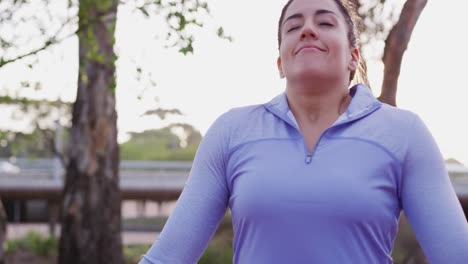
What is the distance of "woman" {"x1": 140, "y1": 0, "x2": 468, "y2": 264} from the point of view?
2.20 meters

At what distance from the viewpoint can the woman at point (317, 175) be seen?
2203 mm

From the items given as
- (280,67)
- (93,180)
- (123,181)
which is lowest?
(123,181)

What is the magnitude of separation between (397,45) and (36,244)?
16.6 m

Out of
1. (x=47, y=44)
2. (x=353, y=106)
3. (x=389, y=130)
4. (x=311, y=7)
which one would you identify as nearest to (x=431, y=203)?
(x=389, y=130)

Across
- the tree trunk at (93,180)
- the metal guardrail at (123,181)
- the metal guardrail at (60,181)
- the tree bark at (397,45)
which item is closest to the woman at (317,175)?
the tree bark at (397,45)

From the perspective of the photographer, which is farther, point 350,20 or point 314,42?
point 350,20

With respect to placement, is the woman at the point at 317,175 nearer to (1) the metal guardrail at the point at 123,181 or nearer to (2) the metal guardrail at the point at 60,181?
(1) the metal guardrail at the point at 123,181

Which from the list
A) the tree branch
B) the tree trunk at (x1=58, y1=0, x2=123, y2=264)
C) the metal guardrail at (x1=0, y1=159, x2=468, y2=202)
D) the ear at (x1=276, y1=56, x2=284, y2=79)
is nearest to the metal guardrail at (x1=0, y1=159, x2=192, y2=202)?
the metal guardrail at (x1=0, y1=159, x2=468, y2=202)

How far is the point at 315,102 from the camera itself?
2408 millimetres

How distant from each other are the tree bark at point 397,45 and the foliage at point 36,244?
1587 cm

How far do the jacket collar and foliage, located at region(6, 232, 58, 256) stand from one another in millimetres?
21242

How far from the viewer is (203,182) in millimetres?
2385

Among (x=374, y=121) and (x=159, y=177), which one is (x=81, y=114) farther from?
(x=159, y=177)

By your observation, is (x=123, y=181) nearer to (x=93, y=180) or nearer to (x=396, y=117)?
(x=93, y=180)
